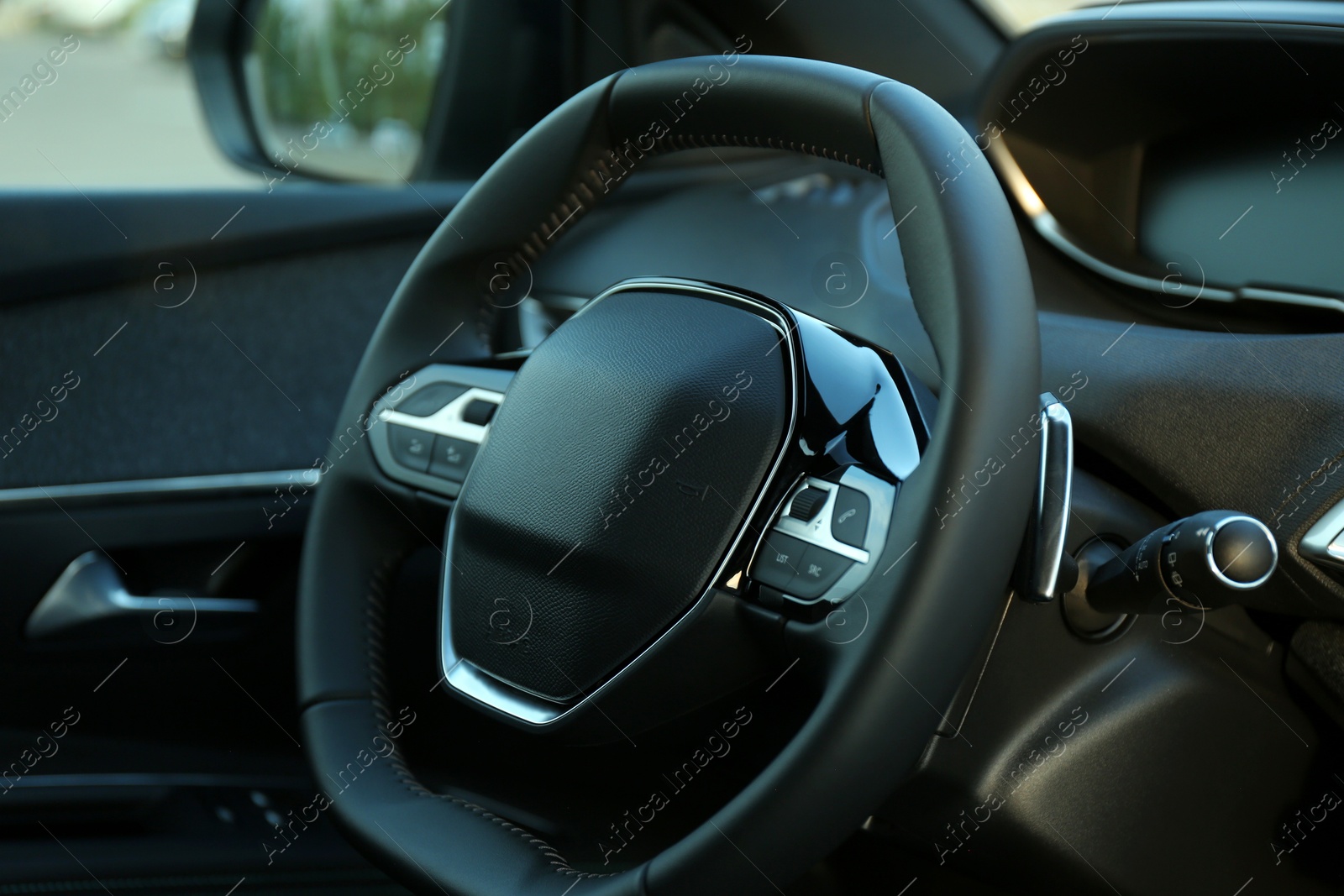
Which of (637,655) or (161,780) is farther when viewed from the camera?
(161,780)

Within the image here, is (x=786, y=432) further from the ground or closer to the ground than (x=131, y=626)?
further from the ground

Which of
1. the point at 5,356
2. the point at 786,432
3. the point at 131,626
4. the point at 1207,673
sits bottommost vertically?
the point at 131,626

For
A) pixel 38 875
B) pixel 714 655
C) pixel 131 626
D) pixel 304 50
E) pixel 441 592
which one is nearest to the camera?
pixel 714 655

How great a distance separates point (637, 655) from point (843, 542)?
16 cm

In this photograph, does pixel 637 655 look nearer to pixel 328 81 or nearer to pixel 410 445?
pixel 410 445

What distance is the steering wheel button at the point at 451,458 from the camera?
1.00m

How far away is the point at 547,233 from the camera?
1.01 meters

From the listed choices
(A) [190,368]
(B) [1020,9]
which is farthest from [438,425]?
(B) [1020,9]

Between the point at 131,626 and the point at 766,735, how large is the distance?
82 cm

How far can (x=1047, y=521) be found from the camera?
71 cm

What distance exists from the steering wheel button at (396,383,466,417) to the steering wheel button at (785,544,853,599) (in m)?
0.40

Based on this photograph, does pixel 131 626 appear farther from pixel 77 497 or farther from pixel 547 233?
pixel 547 233

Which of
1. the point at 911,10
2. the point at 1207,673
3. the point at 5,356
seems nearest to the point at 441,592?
the point at 1207,673

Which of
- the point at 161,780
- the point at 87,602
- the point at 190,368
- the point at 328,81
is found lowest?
the point at 161,780
